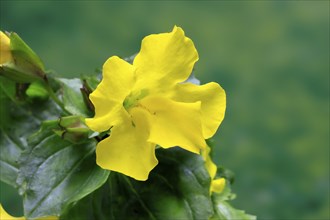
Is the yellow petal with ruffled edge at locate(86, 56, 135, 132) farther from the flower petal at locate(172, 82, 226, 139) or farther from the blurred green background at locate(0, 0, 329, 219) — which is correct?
the blurred green background at locate(0, 0, 329, 219)

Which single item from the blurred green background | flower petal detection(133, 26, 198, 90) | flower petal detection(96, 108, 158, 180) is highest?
flower petal detection(133, 26, 198, 90)

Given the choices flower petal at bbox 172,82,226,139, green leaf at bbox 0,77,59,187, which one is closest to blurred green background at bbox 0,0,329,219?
green leaf at bbox 0,77,59,187

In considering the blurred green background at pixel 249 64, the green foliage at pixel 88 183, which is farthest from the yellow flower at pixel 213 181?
the blurred green background at pixel 249 64

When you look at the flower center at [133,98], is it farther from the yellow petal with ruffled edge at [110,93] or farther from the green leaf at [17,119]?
the green leaf at [17,119]

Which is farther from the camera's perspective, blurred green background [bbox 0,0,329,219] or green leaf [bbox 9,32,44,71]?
blurred green background [bbox 0,0,329,219]

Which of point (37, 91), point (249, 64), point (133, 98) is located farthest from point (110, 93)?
point (249, 64)

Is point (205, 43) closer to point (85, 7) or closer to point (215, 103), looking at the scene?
point (85, 7)
